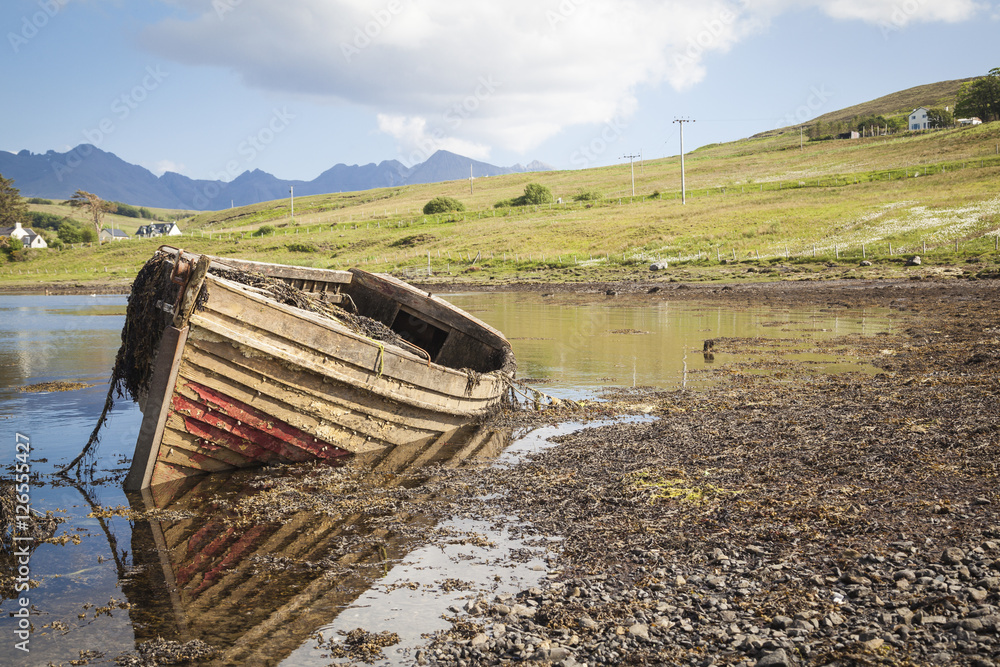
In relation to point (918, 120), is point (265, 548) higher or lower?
lower

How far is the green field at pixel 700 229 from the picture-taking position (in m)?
48.4

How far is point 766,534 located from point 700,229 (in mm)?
58550

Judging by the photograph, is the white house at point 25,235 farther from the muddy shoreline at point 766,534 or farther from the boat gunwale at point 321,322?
the muddy shoreline at point 766,534

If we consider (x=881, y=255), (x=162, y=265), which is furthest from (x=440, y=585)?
(x=881, y=255)

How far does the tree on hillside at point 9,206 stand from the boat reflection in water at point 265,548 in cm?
14107

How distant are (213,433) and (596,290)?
35.9 metres

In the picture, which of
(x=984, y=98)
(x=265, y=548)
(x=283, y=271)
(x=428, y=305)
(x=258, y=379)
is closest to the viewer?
(x=265, y=548)

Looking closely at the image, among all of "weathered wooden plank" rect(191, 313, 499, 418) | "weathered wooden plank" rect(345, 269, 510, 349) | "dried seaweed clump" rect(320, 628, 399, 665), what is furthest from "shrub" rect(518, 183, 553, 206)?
"dried seaweed clump" rect(320, 628, 399, 665)

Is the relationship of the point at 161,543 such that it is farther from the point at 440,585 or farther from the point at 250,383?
the point at 440,585

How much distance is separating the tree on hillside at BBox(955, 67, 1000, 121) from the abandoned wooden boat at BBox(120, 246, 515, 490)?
14415 cm

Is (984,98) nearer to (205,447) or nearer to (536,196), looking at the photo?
(536,196)

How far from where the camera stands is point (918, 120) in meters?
156

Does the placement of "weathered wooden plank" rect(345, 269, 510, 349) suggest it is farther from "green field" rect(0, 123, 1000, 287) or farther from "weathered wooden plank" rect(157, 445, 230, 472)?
"green field" rect(0, 123, 1000, 287)

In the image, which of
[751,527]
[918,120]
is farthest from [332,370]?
[918,120]
